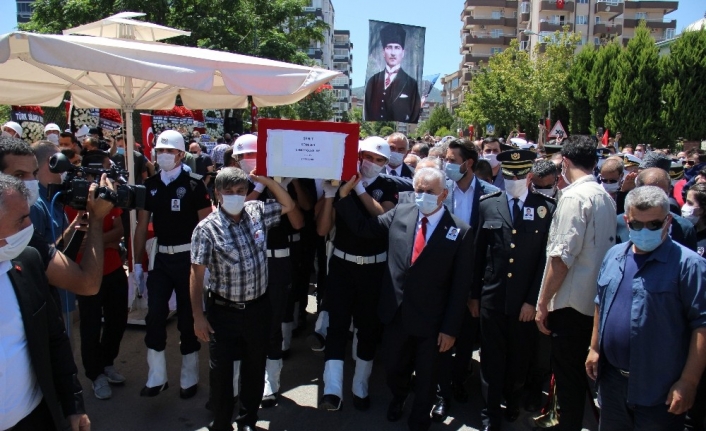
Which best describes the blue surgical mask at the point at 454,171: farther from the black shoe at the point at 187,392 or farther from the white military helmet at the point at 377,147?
the black shoe at the point at 187,392

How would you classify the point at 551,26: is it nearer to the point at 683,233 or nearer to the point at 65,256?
the point at 683,233

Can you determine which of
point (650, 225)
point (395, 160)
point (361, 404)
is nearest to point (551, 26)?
point (395, 160)

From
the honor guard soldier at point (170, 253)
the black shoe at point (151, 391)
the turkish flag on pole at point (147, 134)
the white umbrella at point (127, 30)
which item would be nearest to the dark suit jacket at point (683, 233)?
the honor guard soldier at point (170, 253)

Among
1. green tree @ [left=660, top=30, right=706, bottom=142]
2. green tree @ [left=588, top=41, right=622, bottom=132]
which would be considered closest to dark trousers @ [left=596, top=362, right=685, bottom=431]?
green tree @ [left=660, top=30, right=706, bottom=142]

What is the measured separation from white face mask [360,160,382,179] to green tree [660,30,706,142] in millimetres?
24494

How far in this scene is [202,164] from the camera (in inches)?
374

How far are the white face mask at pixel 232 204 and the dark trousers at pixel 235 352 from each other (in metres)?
0.67

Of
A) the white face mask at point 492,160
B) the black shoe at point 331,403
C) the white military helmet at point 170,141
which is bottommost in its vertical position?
the black shoe at point 331,403

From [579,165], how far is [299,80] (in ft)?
8.77

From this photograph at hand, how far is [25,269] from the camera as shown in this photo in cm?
232

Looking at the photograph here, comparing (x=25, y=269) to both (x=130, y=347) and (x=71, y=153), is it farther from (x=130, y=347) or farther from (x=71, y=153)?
(x=71, y=153)

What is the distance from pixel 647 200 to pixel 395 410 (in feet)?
8.28

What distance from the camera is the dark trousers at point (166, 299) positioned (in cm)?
462

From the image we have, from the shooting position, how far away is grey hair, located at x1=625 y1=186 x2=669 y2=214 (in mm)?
3020
